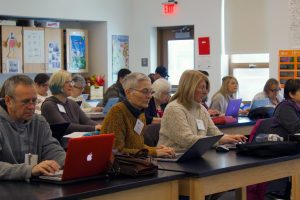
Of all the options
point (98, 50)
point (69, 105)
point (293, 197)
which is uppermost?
point (98, 50)

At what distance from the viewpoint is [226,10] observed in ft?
31.4

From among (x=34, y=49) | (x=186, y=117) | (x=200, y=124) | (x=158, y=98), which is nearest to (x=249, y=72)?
(x=34, y=49)

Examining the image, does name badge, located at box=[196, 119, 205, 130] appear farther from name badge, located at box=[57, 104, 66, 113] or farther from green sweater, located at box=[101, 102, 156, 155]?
name badge, located at box=[57, 104, 66, 113]

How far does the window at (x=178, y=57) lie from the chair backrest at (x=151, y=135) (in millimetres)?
6085

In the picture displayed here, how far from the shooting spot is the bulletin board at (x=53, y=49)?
→ 31.1 ft

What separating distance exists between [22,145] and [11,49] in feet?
19.4

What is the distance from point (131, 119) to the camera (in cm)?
383

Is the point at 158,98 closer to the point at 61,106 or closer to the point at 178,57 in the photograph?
the point at 61,106

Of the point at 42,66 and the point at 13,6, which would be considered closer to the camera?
the point at 13,6

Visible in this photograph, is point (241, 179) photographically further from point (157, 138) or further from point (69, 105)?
point (69, 105)

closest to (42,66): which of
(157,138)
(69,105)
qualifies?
(69,105)

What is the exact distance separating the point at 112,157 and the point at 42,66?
255 inches

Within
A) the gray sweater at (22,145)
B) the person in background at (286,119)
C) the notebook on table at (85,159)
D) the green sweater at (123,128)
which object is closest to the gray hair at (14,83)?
the gray sweater at (22,145)

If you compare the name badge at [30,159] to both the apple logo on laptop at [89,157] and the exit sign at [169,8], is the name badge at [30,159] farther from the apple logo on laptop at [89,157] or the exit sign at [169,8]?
the exit sign at [169,8]
